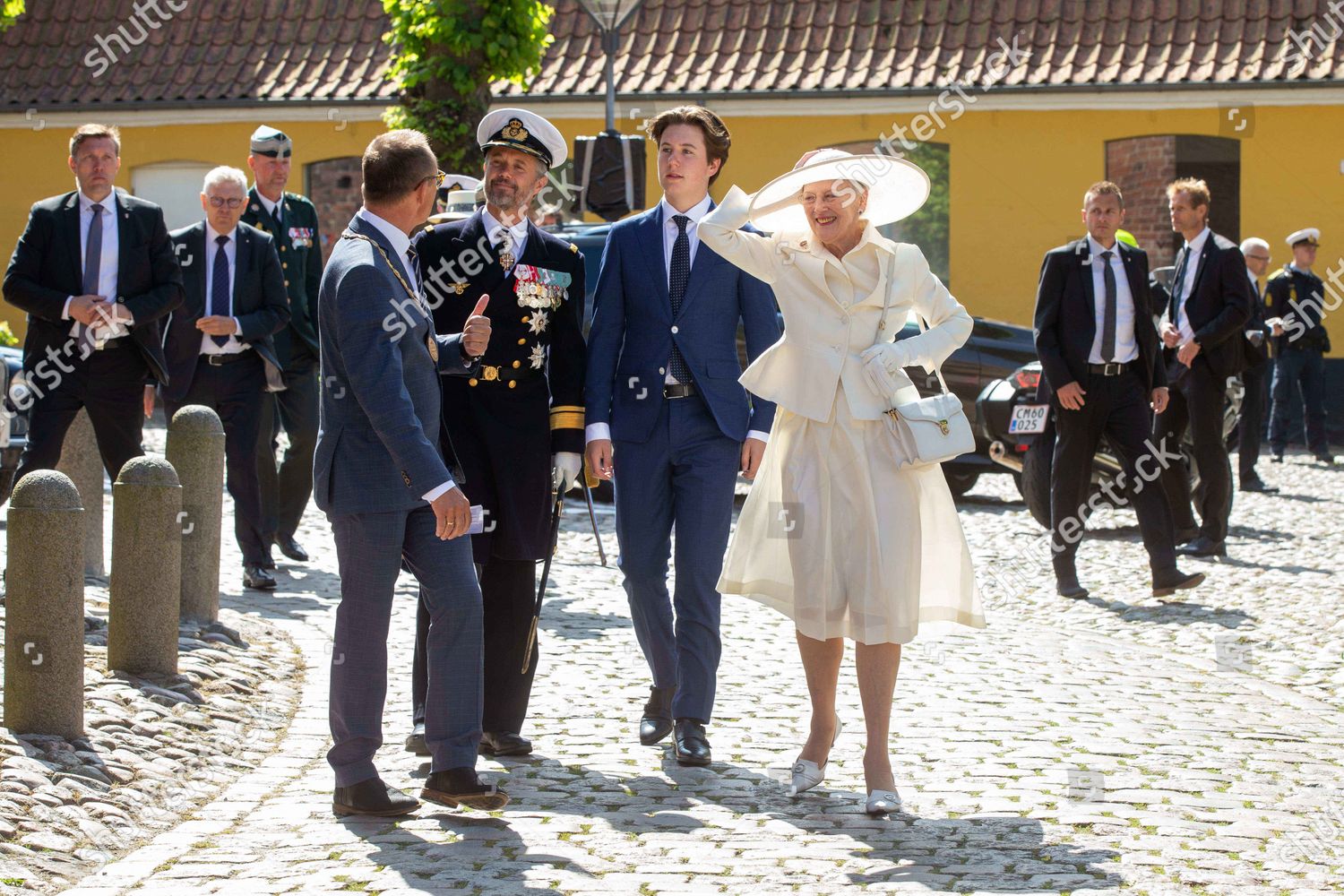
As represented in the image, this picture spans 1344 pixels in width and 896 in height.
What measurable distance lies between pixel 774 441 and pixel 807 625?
62 cm

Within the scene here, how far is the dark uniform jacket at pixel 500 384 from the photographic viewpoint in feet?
20.0

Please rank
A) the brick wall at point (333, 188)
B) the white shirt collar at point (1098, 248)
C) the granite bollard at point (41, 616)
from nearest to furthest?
the granite bollard at point (41, 616) → the white shirt collar at point (1098, 248) → the brick wall at point (333, 188)

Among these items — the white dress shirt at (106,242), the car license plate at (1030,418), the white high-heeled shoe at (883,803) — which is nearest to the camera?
the white high-heeled shoe at (883,803)

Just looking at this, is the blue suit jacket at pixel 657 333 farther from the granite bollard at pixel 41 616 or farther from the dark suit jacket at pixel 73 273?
the dark suit jacket at pixel 73 273

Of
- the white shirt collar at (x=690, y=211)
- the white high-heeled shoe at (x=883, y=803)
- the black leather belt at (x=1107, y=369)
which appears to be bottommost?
the white high-heeled shoe at (x=883, y=803)

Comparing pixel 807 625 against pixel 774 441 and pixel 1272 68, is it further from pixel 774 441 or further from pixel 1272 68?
pixel 1272 68

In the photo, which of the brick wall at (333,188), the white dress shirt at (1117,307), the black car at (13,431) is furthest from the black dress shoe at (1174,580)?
the brick wall at (333,188)

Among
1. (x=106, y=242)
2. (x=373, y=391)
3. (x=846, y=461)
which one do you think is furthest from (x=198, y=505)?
(x=846, y=461)

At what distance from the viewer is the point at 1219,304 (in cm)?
1147

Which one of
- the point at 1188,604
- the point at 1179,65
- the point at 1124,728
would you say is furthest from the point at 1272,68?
the point at 1124,728

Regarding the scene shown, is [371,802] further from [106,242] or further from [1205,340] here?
[1205,340]

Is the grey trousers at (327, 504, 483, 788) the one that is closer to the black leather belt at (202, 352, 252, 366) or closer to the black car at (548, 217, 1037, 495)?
the black leather belt at (202, 352, 252, 366)

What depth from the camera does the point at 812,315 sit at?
5.84 m

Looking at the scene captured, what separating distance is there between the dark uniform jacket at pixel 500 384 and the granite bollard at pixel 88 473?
392cm
